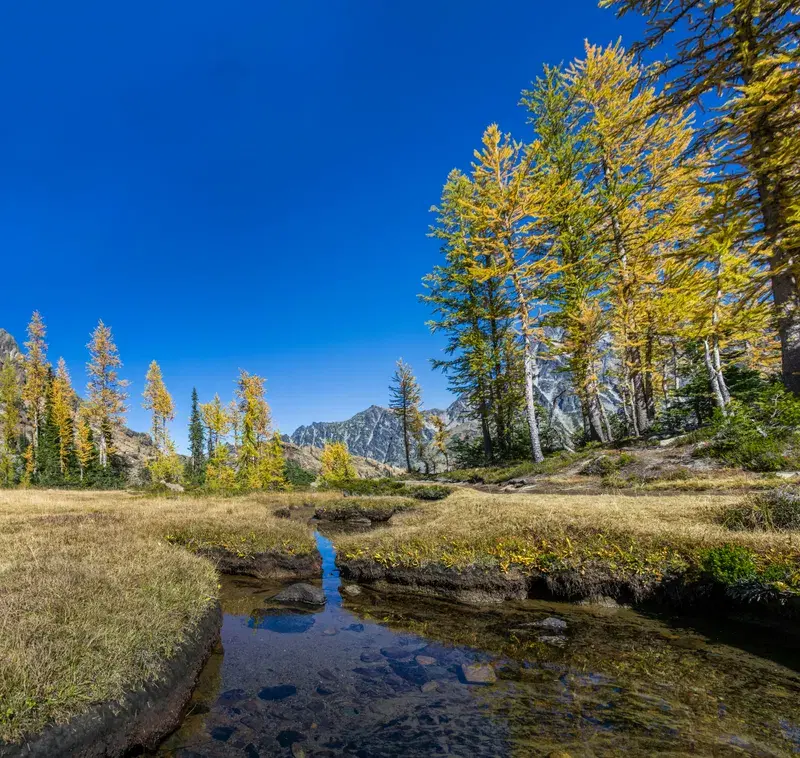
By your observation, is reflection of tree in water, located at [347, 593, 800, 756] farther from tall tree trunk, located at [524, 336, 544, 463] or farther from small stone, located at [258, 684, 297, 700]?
tall tree trunk, located at [524, 336, 544, 463]

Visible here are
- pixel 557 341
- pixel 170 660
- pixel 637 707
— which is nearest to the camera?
pixel 637 707

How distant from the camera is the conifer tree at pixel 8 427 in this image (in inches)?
1582

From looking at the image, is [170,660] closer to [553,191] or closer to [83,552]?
[83,552]

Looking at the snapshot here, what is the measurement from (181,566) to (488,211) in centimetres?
2359

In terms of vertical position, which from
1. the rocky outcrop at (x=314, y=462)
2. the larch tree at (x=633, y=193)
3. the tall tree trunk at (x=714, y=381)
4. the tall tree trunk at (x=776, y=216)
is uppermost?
the larch tree at (x=633, y=193)

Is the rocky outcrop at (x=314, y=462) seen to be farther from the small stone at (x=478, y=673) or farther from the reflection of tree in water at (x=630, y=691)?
the small stone at (x=478, y=673)

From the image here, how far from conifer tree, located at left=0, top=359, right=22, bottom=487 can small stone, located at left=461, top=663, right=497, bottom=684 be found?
53.5m

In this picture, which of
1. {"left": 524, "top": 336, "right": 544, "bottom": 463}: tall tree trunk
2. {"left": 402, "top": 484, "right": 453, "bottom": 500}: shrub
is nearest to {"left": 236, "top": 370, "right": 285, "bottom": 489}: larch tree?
{"left": 402, "top": 484, "right": 453, "bottom": 500}: shrub

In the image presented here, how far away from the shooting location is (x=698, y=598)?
659 centimetres

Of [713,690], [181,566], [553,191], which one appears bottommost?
[713,690]

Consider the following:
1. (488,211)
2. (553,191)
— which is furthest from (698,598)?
(553,191)

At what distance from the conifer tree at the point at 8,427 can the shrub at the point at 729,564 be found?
56.4 meters

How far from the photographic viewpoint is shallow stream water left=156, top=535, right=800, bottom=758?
3926 mm

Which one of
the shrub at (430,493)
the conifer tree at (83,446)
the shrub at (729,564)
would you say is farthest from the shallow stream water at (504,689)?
the conifer tree at (83,446)
